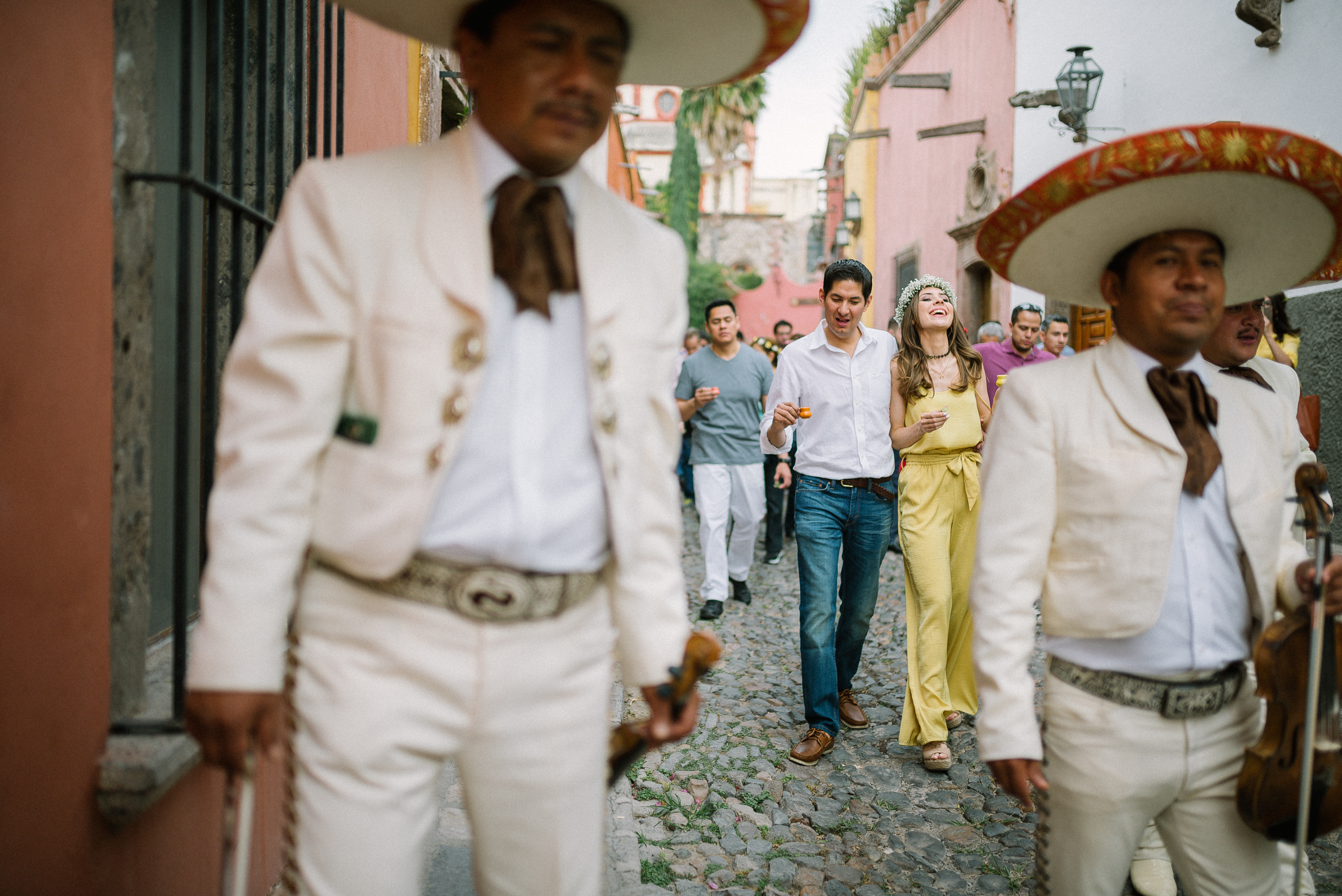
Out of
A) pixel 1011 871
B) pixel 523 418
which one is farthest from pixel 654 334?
pixel 1011 871

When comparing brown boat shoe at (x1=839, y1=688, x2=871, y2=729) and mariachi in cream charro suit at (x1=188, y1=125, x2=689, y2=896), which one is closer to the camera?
mariachi in cream charro suit at (x1=188, y1=125, x2=689, y2=896)

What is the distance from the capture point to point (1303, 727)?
215cm

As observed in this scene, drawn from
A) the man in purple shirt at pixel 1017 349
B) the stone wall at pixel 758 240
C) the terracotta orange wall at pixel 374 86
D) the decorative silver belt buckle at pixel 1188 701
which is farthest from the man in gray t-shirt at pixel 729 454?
the stone wall at pixel 758 240

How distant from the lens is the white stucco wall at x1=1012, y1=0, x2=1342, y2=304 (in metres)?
8.24

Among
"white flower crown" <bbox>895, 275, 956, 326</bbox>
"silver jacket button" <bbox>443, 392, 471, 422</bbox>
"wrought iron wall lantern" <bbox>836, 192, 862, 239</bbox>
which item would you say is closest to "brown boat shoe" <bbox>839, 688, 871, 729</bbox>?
"white flower crown" <bbox>895, 275, 956, 326</bbox>

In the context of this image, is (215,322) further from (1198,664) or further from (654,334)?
(1198,664)

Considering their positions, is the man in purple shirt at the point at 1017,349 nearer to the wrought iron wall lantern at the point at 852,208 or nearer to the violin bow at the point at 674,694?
the violin bow at the point at 674,694

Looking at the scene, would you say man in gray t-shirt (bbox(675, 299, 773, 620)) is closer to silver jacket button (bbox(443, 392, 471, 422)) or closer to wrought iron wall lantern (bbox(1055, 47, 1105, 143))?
wrought iron wall lantern (bbox(1055, 47, 1105, 143))

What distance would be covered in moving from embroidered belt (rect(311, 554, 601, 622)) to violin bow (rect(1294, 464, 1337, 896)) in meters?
1.60

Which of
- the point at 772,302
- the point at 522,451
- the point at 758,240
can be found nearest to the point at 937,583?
the point at 522,451

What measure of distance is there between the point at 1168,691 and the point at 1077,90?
10.6 m

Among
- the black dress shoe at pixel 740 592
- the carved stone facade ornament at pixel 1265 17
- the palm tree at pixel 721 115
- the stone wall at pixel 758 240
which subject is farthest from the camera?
the stone wall at pixel 758 240

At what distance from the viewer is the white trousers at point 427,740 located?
163 centimetres

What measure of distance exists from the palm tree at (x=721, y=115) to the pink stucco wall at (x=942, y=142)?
2131 centimetres
